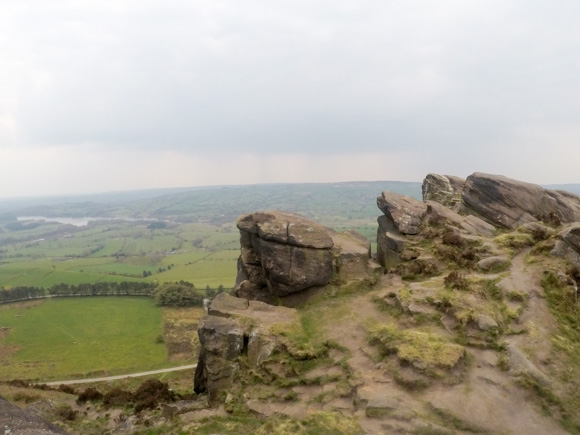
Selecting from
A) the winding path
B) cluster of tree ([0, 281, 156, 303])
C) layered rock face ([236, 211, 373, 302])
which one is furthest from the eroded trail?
cluster of tree ([0, 281, 156, 303])

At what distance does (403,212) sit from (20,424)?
Answer: 34512mm

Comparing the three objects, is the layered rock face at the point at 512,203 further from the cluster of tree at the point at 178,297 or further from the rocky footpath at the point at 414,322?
the cluster of tree at the point at 178,297

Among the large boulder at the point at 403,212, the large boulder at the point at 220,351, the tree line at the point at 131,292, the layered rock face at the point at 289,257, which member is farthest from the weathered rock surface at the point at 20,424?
the tree line at the point at 131,292

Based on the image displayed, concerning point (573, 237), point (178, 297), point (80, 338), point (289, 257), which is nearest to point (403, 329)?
point (289, 257)

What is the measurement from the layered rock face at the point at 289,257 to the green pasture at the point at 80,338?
36.4 meters

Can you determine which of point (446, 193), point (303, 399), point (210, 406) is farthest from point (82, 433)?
point (446, 193)

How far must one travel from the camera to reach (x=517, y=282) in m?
27.8

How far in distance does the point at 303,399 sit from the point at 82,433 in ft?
55.1

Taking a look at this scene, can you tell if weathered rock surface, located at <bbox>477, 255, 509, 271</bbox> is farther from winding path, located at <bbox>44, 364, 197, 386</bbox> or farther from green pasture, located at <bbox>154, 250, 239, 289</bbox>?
green pasture, located at <bbox>154, 250, 239, 289</bbox>

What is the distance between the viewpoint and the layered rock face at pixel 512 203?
40.5 metres

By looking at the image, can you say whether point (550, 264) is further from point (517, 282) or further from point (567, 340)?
point (567, 340)

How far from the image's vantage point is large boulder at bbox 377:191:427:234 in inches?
1496

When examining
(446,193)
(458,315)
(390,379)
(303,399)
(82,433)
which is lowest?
(82,433)

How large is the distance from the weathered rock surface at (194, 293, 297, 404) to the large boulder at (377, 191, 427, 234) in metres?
16.1
